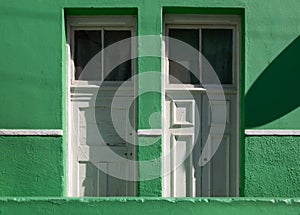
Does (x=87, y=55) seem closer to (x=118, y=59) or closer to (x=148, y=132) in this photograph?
(x=118, y=59)

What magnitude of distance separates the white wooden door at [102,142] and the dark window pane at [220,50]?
3.51 feet

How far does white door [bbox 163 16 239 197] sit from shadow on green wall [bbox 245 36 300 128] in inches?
11.6

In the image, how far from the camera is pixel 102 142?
637 cm

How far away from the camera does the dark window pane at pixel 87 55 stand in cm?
638

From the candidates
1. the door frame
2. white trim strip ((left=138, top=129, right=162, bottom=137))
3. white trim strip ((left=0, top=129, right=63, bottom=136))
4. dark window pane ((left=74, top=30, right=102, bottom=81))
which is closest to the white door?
white trim strip ((left=138, top=129, right=162, bottom=137))

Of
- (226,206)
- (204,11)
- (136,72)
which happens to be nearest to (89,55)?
(136,72)

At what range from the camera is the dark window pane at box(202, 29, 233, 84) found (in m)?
6.39

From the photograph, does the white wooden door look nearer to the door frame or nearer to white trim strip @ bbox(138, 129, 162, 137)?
the door frame

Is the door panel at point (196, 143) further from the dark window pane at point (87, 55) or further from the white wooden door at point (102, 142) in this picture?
the dark window pane at point (87, 55)

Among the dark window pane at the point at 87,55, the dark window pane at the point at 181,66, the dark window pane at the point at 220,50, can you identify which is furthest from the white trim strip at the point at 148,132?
the dark window pane at the point at 220,50

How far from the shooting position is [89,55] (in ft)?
21.0

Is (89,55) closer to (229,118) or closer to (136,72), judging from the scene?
(136,72)

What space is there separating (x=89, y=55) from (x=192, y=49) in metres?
1.23

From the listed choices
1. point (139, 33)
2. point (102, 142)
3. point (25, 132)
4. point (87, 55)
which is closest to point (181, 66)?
point (139, 33)
